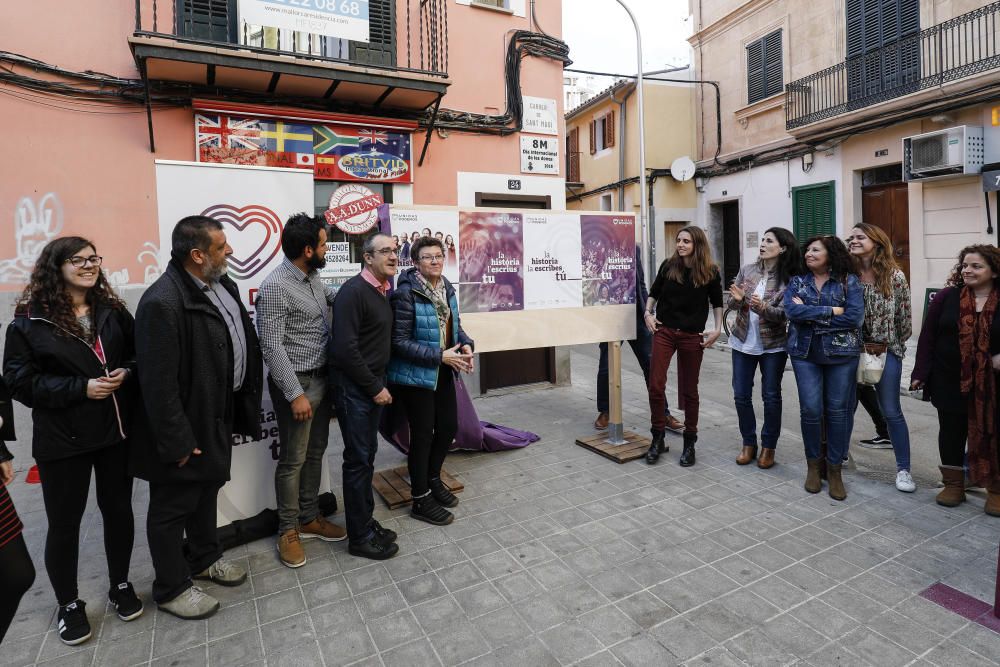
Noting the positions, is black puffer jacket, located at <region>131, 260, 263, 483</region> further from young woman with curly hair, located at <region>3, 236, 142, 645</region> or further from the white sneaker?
the white sneaker

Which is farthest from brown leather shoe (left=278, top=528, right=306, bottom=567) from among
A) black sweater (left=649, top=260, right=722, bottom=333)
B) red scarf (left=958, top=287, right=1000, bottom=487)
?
red scarf (left=958, top=287, right=1000, bottom=487)

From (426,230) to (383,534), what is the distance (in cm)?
204

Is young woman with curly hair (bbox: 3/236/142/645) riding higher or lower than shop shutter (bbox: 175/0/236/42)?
lower

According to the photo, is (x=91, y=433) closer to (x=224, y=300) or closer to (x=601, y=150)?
(x=224, y=300)

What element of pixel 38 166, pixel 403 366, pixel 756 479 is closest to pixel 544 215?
pixel 403 366

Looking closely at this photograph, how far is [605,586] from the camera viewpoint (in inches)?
115

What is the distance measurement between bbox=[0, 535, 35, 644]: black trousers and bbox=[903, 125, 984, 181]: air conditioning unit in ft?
39.5

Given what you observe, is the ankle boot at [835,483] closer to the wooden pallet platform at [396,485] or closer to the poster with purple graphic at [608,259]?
the poster with purple graphic at [608,259]

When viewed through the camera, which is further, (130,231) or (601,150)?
(601,150)

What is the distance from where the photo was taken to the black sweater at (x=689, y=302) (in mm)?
4520

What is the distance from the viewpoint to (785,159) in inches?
522

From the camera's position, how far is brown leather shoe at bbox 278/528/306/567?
3.21m

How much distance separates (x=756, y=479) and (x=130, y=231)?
5850mm

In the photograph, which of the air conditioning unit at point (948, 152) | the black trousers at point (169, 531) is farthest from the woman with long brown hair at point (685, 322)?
the air conditioning unit at point (948, 152)
